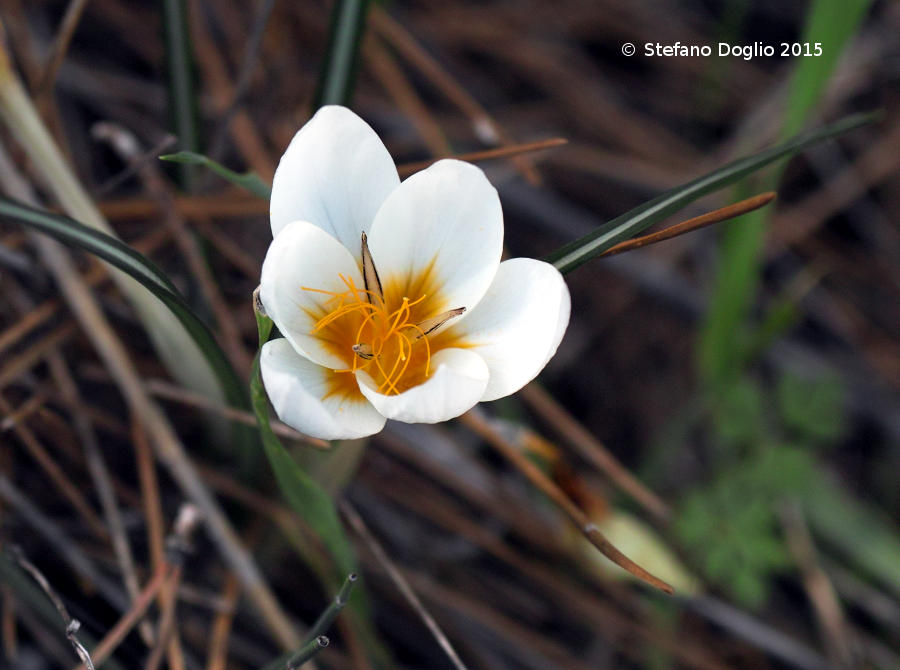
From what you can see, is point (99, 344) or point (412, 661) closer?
point (99, 344)

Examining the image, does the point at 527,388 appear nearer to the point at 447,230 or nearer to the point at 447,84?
the point at 447,84

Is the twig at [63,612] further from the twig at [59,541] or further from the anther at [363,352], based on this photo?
the anther at [363,352]

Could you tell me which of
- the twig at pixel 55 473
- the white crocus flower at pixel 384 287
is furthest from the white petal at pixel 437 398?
the twig at pixel 55 473

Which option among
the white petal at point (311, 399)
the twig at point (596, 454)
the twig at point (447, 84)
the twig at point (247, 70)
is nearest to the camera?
the white petal at point (311, 399)

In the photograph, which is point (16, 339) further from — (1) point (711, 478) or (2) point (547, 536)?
(1) point (711, 478)

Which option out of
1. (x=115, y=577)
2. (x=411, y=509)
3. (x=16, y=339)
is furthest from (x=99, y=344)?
(x=411, y=509)

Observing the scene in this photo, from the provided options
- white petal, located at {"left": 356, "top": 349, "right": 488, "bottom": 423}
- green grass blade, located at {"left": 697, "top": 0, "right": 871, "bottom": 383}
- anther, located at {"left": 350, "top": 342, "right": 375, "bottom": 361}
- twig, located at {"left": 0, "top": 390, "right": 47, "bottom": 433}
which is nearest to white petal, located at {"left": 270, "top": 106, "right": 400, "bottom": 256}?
anther, located at {"left": 350, "top": 342, "right": 375, "bottom": 361}
